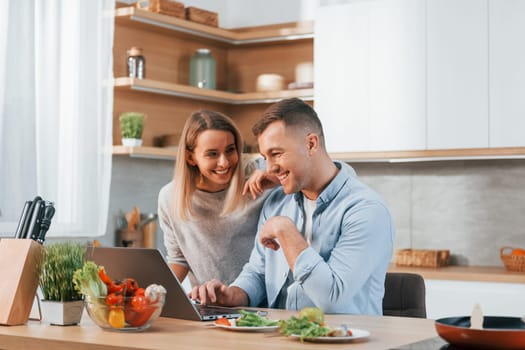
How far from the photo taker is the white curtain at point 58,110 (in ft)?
14.4

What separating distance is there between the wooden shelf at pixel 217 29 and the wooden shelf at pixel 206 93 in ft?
1.14

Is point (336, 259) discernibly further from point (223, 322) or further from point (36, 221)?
point (36, 221)

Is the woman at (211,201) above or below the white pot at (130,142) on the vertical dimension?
below

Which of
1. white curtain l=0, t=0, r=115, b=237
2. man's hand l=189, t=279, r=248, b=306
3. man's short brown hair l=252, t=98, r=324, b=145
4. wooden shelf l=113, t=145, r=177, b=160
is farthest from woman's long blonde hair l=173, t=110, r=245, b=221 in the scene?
wooden shelf l=113, t=145, r=177, b=160

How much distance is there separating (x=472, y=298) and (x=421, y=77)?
1.25 metres

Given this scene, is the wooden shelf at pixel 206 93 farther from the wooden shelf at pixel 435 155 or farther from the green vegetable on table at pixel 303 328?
the green vegetable on table at pixel 303 328

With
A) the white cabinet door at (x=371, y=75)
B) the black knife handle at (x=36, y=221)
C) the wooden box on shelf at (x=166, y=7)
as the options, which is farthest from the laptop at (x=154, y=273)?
the wooden box on shelf at (x=166, y=7)

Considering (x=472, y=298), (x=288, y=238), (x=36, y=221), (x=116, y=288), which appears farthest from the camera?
(x=472, y=298)

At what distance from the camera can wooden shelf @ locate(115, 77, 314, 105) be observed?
16.3 ft

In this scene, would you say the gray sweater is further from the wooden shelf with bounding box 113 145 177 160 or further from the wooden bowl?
the wooden shelf with bounding box 113 145 177 160

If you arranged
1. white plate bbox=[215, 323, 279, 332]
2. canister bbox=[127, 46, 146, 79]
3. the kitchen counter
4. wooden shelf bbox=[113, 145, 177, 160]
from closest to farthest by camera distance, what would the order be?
white plate bbox=[215, 323, 279, 332]
the kitchen counter
wooden shelf bbox=[113, 145, 177, 160]
canister bbox=[127, 46, 146, 79]

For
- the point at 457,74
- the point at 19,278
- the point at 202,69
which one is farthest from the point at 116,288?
the point at 202,69

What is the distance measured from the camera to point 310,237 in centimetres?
279

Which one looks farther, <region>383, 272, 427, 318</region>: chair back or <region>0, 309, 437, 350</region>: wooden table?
<region>383, 272, 427, 318</region>: chair back
